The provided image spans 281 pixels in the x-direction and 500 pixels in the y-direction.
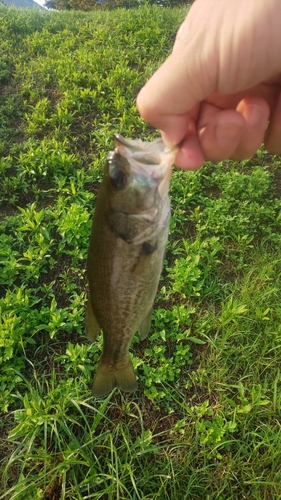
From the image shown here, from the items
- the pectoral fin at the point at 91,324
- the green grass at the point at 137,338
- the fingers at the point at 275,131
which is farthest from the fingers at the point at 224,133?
the green grass at the point at 137,338

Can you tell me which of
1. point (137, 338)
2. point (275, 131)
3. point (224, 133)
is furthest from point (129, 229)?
point (137, 338)

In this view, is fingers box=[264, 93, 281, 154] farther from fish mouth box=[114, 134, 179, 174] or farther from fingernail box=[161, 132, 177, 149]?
fish mouth box=[114, 134, 179, 174]

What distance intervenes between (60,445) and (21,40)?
634 centimetres

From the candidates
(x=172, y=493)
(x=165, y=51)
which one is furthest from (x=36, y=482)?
(x=165, y=51)

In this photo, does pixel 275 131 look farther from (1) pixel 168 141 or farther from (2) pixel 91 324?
(2) pixel 91 324

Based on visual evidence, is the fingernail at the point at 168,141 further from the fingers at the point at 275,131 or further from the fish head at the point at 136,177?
the fingers at the point at 275,131

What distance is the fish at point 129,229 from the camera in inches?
58.0

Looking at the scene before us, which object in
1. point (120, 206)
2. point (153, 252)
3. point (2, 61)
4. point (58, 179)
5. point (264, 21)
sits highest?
point (264, 21)

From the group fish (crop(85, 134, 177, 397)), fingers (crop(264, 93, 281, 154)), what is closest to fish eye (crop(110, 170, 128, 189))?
fish (crop(85, 134, 177, 397))

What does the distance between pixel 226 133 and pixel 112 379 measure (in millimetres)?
1187

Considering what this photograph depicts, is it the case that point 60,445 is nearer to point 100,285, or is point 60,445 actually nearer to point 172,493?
point 172,493

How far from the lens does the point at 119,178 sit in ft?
4.77

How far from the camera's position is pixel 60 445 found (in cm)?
257

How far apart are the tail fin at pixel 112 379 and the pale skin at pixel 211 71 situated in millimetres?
941
